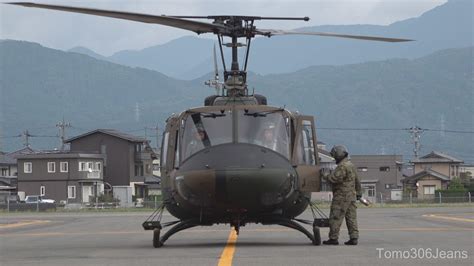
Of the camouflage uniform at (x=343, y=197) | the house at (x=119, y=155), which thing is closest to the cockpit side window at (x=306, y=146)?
the camouflage uniform at (x=343, y=197)

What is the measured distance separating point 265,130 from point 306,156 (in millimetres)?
990

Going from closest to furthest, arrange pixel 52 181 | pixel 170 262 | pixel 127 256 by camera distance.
Result: 1. pixel 170 262
2. pixel 127 256
3. pixel 52 181

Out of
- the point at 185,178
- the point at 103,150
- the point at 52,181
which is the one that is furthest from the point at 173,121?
the point at 103,150

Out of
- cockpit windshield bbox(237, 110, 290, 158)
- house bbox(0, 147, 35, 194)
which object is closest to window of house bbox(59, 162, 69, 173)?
house bbox(0, 147, 35, 194)

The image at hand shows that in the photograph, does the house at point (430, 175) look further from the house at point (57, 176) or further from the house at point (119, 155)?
the house at point (57, 176)

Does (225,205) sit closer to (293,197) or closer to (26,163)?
(293,197)

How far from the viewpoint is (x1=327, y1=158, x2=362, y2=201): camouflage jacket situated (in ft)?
54.9

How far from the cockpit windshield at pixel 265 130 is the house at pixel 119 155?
86829 millimetres

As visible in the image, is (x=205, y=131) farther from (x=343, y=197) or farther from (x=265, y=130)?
(x=343, y=197)

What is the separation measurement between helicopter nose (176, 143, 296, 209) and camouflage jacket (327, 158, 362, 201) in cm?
141

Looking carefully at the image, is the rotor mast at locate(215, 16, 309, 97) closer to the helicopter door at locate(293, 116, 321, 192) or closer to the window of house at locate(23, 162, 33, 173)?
the helicopter door at locate(293, 116, 321, 192)

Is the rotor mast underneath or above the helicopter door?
above

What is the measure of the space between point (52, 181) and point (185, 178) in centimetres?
8338

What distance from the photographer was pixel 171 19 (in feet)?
48.7
